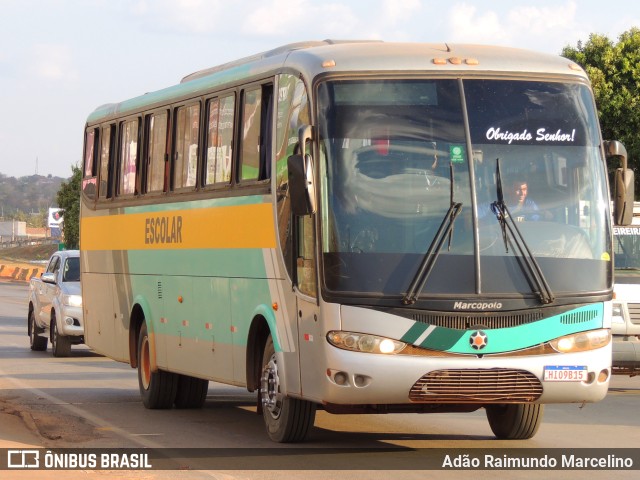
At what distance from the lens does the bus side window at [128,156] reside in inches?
672

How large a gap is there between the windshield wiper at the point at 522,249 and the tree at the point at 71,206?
54030mm

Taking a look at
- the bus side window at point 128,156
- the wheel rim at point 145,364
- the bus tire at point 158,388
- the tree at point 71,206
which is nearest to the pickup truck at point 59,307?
the bus side window at point 128,156

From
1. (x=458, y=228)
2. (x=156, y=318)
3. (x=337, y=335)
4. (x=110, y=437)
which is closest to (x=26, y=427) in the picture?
(x=110, y=437)

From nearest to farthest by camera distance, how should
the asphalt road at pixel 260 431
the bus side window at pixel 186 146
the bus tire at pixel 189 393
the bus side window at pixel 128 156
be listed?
the asphalt road at pixel 260 431
the bus side window at pixel 186 146
the bus tire at pixel 189 393
the bus side window at pixel 128 156

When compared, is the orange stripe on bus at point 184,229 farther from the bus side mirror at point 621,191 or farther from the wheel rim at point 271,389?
the bus side mirror at point 621,191

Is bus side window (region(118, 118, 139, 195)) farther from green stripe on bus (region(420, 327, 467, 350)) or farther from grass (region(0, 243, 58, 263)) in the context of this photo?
grass (region(0, 243, 58, 263))

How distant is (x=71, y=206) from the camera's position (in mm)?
67438

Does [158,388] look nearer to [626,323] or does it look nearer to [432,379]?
[432,379]

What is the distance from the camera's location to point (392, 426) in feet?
46.6

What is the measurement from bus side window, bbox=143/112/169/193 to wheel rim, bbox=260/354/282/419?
12.1 ft

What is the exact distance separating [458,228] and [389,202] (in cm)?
56

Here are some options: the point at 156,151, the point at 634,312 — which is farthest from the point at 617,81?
the point at 156,151

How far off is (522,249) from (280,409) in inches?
98.9

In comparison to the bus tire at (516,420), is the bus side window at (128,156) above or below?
above
